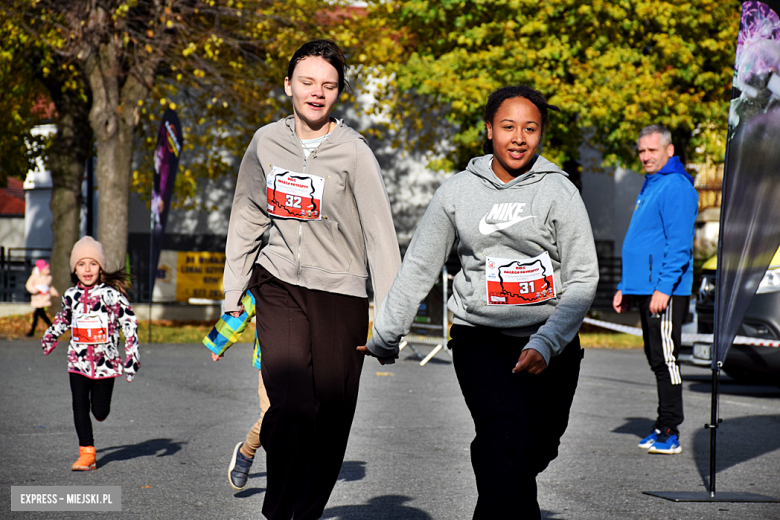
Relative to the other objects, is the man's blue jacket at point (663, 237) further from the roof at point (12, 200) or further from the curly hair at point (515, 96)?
the roof at point (12, 200)

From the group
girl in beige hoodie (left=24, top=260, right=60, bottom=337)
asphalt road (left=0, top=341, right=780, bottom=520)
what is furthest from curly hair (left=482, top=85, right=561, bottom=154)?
girl in beige hoodie (left=24, top=260, right=60, bottom=337)

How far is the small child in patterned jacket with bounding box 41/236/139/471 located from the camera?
5667 millimetres

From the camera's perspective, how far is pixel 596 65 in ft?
60.1

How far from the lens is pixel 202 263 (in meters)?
21.3

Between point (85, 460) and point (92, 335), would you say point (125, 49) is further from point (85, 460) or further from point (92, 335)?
point (85, 460)

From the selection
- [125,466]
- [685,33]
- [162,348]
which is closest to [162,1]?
[162,348]

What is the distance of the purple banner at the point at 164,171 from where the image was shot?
13945 millimetres

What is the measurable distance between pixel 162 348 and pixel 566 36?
32.8 feet

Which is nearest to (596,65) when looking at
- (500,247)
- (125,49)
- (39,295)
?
(125,49)

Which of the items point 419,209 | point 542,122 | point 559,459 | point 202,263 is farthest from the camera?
point 419,209

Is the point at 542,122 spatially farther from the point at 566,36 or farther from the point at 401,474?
the point at 566,36

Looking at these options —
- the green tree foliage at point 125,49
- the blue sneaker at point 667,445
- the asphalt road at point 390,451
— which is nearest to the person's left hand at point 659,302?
the blue sneaker at point 667,445

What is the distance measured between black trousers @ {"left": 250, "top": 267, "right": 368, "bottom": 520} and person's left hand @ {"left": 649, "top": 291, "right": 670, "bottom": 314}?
286 cm

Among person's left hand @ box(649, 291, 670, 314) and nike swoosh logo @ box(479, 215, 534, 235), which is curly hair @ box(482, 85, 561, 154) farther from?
person's left hand @ box(649, 291, 670, 314)
